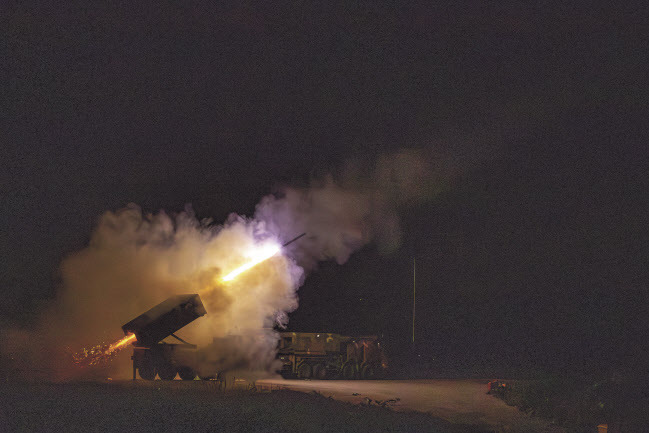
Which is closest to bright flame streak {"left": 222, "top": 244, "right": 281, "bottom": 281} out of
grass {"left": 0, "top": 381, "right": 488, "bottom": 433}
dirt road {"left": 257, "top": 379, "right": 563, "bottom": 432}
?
dirt road {"left": 257, "top": 379, "right": 563, "bottom": 432}

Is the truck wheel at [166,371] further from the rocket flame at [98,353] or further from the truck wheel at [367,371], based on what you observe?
the truck wheel at [367,371]

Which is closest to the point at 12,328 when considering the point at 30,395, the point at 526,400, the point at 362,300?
the point at 30,395

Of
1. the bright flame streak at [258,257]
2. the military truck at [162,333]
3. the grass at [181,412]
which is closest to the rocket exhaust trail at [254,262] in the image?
the bright flame streak at [258,257]

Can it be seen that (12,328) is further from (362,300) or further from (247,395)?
(362,300)

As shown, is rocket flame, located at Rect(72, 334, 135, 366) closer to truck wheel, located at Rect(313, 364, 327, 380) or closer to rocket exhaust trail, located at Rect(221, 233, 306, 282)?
rocket exhaust trail, located at Rect(221, 233, 306, 282)

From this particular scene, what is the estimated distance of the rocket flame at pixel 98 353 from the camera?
2681 centimetres

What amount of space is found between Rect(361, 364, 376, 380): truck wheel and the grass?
14341mm

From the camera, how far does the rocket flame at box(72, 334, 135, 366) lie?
1056 inches

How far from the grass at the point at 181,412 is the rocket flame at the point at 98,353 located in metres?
3.57

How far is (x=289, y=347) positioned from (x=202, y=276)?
26.9 ft

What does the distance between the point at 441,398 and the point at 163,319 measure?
11608 mm

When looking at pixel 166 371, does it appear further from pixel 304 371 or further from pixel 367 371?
pixel 367 371

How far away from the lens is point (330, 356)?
120 ft

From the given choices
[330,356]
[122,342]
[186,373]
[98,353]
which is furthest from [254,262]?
[330,356]
